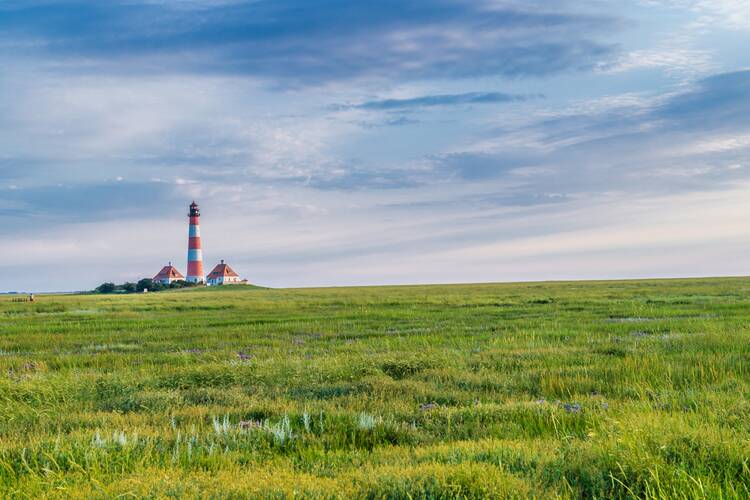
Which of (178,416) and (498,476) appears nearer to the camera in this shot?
(498,476)

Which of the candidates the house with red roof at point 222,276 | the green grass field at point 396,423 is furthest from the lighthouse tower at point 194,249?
the green grass field at point 396,423

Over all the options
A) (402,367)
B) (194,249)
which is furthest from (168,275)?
(402,367)

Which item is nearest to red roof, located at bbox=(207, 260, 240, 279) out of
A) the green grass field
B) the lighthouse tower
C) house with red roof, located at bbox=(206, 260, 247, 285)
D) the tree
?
house with red roof, located at bbox=(206, 260, 247, 285)

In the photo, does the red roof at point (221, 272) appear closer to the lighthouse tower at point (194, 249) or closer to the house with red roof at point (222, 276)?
the house with red roof at point (222, 276)

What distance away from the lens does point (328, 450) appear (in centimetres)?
591

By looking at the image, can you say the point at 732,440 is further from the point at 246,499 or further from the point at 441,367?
the point at 441,367

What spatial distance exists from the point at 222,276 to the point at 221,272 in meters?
1.68

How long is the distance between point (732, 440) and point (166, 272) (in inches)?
6071

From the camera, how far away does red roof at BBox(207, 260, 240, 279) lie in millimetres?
144500

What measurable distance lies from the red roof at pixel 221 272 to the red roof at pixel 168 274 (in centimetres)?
1054

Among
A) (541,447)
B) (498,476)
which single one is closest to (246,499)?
(498,476)

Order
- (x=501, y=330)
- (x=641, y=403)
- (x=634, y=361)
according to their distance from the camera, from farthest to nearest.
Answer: (x=501, y=330), (x=634, y=361), (x=641, y=403)

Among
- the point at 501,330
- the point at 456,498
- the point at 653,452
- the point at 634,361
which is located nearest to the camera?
the point at 456,498

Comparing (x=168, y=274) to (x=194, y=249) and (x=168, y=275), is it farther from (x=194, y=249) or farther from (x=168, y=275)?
(x=194, y=249)
